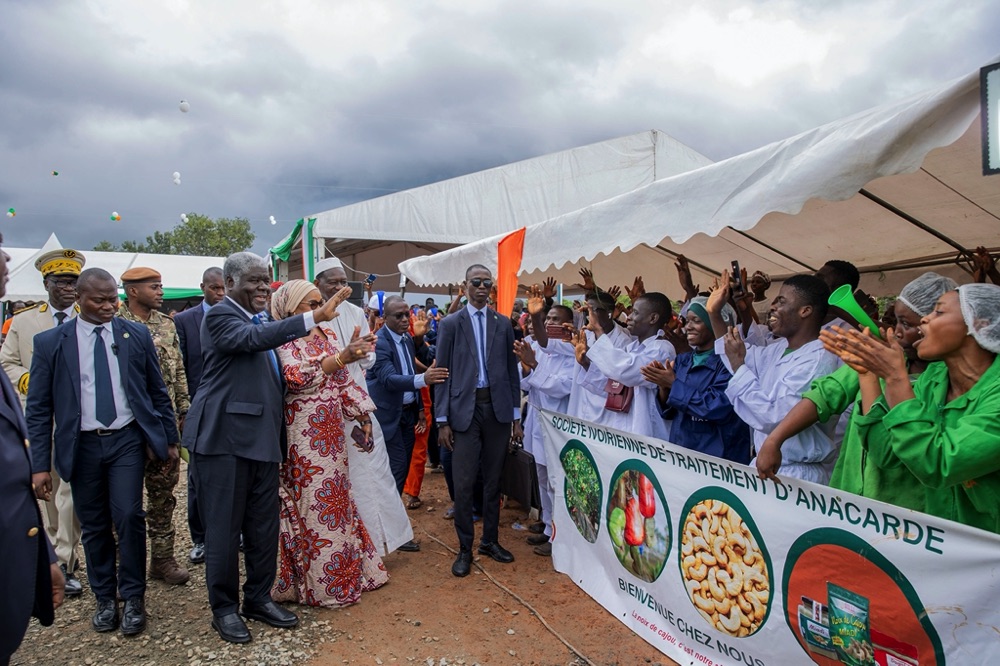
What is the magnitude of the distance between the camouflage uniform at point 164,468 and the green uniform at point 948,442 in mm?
3915

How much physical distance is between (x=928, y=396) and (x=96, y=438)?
4.15 metres

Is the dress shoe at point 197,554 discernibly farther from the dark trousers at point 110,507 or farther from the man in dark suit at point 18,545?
the man in dark suit at point 18,545

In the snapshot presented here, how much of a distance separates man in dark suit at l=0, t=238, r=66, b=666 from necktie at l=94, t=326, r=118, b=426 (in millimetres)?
1626

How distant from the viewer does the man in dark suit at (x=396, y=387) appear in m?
5.44

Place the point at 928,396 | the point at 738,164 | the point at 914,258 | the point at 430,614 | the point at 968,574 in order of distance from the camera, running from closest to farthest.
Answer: the point at 968,574
the point at 928,396
the point at 738,164
the point at 430,614
the point at 914,258

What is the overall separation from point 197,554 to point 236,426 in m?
1.99

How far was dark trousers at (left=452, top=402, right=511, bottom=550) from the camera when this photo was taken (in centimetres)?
452

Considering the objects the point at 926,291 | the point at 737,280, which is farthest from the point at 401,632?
the point at 926,291

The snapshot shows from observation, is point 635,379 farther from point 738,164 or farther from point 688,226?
point 738,164

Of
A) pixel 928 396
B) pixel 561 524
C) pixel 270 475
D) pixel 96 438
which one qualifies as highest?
pixel 928 396

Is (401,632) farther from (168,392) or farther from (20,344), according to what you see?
(20,344)

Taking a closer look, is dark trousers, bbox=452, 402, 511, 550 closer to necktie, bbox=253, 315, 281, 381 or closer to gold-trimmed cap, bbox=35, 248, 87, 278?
necktie, bbox=253, 315, 281, 381

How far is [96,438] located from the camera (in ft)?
11.7

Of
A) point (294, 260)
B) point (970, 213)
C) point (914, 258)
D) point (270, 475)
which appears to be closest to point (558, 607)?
point (270, 475)
